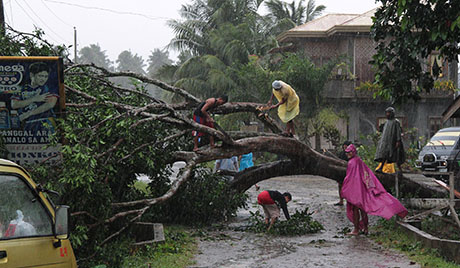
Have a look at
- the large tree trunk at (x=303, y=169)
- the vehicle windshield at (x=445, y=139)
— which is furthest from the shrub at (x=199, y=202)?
the vehicle windshield at (x=445, y=139)

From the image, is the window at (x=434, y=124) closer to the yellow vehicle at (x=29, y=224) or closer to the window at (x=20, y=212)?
the yellow vehicle at (x=29, y=224)

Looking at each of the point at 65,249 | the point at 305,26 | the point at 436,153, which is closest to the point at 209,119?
the point at 65,249

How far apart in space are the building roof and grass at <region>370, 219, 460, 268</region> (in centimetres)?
1873

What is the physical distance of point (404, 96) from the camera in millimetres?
10000

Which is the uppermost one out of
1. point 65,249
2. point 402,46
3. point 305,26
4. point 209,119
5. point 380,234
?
point 305,26

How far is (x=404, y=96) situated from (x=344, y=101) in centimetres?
2098

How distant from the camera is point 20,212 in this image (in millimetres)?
4887

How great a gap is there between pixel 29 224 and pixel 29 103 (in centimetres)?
351

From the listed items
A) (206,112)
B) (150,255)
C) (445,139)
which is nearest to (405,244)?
(150,255)

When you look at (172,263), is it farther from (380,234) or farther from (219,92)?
(219,92)

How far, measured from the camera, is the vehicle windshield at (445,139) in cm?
2025

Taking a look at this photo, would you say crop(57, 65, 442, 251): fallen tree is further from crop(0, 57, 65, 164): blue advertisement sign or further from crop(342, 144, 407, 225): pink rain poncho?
crop(342, 144, 407, 225): pink rain poncho

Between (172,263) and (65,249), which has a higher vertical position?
(65,249)

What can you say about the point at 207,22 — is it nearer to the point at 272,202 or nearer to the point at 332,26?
the point at 332,26
